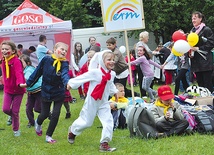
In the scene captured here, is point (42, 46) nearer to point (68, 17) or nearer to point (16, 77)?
point (16, 77)

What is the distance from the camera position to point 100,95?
5781 millimetres

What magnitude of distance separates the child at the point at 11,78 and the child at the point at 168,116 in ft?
7.76

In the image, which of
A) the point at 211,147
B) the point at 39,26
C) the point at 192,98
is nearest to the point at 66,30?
the point at 39,26

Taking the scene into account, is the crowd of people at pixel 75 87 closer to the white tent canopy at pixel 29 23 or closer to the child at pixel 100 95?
the child at pixel 100 95

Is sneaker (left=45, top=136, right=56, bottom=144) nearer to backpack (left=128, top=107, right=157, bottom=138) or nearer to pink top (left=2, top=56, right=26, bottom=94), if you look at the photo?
pink top (left=2, top=56, right=26, bottom=94)

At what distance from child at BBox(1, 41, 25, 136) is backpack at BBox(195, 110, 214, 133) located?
3.05 m

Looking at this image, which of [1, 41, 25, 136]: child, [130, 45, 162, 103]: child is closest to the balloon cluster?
[130, 45, 162, 103]: child

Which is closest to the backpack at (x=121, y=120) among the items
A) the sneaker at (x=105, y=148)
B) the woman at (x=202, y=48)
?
the sneaker at (x=105, y=148)

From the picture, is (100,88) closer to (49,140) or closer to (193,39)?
(49,140)

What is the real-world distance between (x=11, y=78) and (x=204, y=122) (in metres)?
3.35

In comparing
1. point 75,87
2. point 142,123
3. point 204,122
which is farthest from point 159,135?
point 75,87

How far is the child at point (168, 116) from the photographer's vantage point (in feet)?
20.8

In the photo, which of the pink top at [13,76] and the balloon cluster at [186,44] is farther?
the balloon cluster at [186,44]

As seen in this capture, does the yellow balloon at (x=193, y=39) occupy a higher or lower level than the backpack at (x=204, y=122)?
higher
